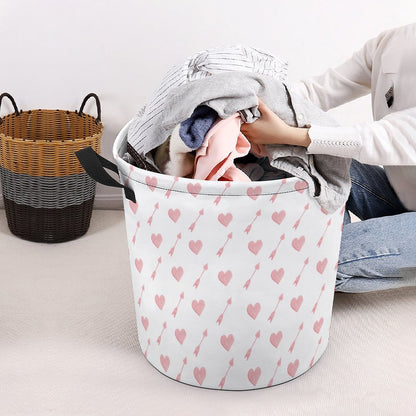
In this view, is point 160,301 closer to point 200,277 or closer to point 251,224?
point 200,277

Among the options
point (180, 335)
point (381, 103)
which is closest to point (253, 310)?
point (180, 335)

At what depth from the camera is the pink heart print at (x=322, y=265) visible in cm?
140

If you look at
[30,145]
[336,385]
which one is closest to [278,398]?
[336,385]

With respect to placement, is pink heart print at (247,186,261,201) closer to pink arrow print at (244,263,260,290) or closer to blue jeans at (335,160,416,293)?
pink arrow print at (244,263,260,290)

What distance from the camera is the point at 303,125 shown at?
4.46 ft

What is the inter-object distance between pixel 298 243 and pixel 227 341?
0.24 meters

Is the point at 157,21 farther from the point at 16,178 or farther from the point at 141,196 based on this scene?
the point at 141,196

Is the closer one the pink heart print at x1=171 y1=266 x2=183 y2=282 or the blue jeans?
the pink heart print at x1=171 y1=266 x2=183 y2=282

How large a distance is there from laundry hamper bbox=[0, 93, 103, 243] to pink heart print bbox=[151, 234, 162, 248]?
0.79m

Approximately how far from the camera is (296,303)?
140 centimetres

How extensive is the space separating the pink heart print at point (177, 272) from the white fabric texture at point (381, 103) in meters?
0.34

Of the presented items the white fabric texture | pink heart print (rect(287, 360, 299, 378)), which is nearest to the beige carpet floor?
pink heart print (rect(287, 360, 299, 378))

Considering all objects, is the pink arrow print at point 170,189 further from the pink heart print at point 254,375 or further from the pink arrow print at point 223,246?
the pink heart print at point 254,375

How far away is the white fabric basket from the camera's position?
1.29m
